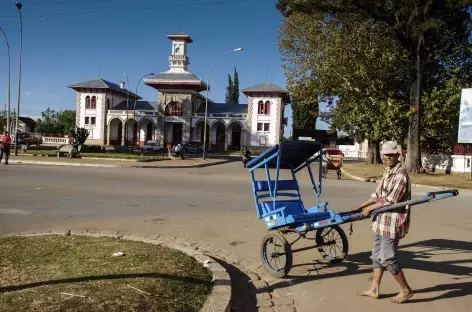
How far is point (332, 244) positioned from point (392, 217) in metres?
1.79

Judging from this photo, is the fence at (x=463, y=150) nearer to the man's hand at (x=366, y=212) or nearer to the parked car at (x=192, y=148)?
the man's hand at (x=366, y=212)

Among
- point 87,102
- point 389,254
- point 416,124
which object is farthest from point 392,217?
point 87,102

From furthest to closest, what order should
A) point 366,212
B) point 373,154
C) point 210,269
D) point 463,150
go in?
point 373,154 < point 463,150 < point 210,269 < point 366,212

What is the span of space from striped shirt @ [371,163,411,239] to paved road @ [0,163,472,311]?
2.65 ft

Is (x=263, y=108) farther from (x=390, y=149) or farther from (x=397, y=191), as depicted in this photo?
(x=397, y=191)

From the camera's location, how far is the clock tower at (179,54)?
198ft

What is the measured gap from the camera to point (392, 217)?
4371 mm

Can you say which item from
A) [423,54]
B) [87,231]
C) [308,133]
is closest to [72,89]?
[308,133]

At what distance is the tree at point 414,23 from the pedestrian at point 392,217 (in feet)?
65.3

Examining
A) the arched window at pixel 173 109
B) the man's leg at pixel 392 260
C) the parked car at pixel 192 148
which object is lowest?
the man's leg at pixel 392 260

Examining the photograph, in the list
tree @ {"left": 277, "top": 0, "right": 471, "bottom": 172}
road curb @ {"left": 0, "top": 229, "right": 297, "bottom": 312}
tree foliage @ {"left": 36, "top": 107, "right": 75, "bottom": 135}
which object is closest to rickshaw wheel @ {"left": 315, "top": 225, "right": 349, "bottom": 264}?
road curb @ {"left": 0, "top": 229, "right": 297, "bottom": 312}

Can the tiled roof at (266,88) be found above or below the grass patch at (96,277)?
above

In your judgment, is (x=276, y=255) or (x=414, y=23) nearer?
(x=276, y=255)

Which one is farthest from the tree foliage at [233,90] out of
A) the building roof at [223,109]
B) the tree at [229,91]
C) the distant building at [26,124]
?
the distant building at [26,124]
